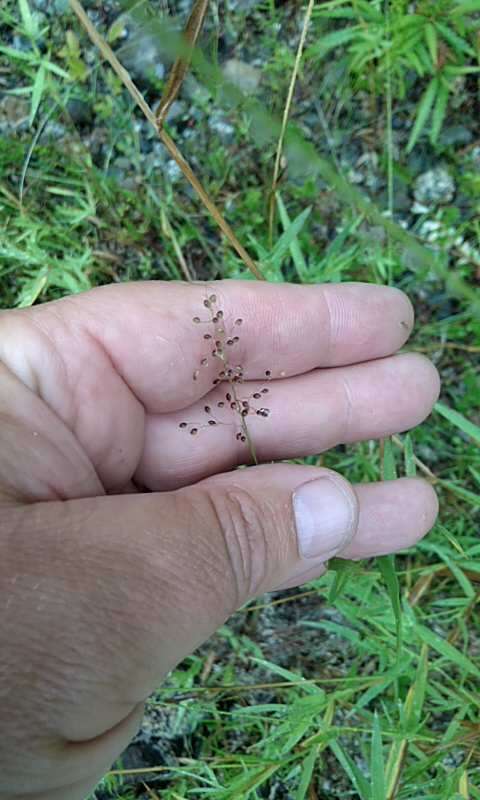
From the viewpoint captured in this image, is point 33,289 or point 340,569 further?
point 33,289

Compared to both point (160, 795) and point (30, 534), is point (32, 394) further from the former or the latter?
point (160, 795)

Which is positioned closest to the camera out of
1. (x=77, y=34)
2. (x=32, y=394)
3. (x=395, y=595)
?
(x=395, y=595)

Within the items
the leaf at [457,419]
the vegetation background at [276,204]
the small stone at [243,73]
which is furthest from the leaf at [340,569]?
the small stone at [243,73]

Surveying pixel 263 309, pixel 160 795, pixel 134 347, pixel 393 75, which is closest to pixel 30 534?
pixel 134 347

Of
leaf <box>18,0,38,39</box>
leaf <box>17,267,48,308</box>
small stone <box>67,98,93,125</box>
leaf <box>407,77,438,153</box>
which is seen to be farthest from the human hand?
small stone <box>67,98,93,125</box>

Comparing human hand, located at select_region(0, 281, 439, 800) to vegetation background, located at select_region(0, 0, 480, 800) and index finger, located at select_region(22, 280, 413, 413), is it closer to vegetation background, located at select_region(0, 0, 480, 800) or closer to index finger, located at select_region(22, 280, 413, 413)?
index finger, located at select_region(22, 280, 413, 413)

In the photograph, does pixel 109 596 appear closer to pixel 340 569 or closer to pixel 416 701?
pixel 340 569

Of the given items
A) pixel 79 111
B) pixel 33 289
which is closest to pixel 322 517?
pixel 33 289
